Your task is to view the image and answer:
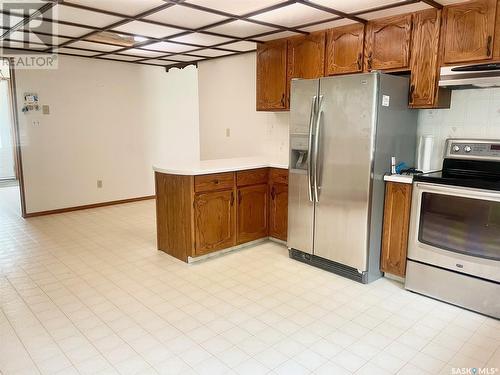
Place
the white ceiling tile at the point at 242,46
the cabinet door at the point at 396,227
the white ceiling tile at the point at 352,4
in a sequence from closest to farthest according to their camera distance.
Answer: the white ceiling tile at the point at 352,4 < the cabinet door at the point at 396,227 < the white ceiling tile at the point at 242,46

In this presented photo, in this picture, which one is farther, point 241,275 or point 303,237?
point 303,237

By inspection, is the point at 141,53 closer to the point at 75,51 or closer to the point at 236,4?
the point at 75,51

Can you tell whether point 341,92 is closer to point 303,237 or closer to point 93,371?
point 303,237

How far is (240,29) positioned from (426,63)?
1.68 meters

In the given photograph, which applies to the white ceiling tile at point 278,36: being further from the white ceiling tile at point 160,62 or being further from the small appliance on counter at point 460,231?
the white ceiling tile at point 160,62

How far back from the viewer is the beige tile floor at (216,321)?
80.4 inches

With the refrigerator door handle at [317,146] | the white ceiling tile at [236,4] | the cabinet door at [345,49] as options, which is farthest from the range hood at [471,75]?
the white ceiling tile at [236,4]

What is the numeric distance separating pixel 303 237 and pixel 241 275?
684 millimetres

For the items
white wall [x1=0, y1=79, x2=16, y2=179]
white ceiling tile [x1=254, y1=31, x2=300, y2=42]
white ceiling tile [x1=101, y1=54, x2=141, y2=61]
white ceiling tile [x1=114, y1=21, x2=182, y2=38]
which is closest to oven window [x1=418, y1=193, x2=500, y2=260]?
white ceiling tile [x1=254, y1=31, x2=300, y2=42]

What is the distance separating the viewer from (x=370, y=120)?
2.83 metres

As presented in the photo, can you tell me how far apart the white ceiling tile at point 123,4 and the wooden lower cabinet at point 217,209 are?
1.42 meters

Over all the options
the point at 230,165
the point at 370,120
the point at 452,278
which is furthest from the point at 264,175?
the point at 452,278

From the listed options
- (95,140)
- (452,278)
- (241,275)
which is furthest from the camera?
(95,140)

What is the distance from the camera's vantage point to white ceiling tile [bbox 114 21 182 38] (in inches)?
132
